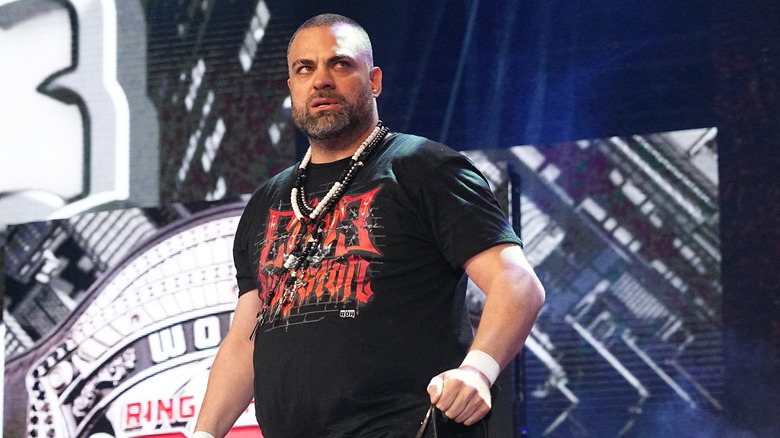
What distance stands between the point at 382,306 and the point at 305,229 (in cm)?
20

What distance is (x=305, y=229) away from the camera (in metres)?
1.58

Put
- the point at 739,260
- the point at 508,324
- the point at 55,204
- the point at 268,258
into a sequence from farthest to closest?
the point at 55,204
the point at 739,260
the point at 268,258
the point at 508,324

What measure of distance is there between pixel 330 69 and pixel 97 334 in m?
1.27

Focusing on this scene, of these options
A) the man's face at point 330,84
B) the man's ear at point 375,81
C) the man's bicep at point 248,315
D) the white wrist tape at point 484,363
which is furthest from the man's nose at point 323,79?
the white wrist tape at point 484,363

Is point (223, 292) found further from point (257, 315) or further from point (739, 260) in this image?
point (739, 260)

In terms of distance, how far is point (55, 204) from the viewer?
2.96 metres

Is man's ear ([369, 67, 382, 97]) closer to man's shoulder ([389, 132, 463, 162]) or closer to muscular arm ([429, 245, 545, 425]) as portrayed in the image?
man's shoulder ([389, 132, 463, 162])

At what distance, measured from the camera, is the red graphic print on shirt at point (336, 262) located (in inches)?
58.1

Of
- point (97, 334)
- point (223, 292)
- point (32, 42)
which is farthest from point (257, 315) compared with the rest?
point (32, 42)

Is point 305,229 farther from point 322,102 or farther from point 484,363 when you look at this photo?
point 484,363

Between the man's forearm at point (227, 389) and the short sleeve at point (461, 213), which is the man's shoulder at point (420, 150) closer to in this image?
the short sleeve at point (461, 213)

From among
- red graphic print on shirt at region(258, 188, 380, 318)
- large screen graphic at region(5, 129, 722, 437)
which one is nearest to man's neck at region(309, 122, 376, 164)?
red graphic print on shirt at region(258, 188, 380, 318)

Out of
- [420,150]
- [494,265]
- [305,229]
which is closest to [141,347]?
[305,229]

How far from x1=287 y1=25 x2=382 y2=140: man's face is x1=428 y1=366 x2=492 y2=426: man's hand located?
50 cm
